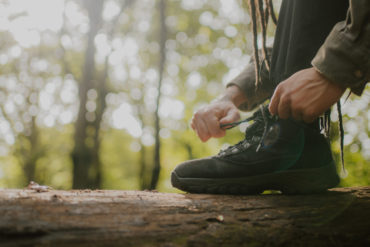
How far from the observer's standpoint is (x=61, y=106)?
50.4 ft

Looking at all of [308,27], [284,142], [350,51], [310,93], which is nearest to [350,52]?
[350,51]

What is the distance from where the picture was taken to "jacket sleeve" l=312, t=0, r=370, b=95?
1.15 m

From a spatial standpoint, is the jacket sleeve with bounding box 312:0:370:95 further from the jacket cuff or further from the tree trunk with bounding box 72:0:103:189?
the tree trunk with bounding box 72:0:103:189

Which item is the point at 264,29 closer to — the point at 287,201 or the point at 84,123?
the point at 287,201

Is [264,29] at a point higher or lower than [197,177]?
higher

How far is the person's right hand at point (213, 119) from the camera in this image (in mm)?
1875

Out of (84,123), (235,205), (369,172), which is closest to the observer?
(235,205)

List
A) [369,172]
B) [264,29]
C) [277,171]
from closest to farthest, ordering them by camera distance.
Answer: [277,171], [264,29], [369,172]

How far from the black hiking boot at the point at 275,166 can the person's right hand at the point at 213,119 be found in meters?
0.22

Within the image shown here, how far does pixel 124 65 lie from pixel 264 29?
13740 mm

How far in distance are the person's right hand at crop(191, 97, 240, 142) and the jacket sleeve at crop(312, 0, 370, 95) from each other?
30.0 inches

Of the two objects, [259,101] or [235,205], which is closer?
[235,205]

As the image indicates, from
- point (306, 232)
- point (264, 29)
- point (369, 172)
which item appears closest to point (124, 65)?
point (369, 172)

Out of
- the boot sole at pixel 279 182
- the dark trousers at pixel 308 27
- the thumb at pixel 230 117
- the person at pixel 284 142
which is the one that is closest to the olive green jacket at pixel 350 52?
the person at pixel 284 142
